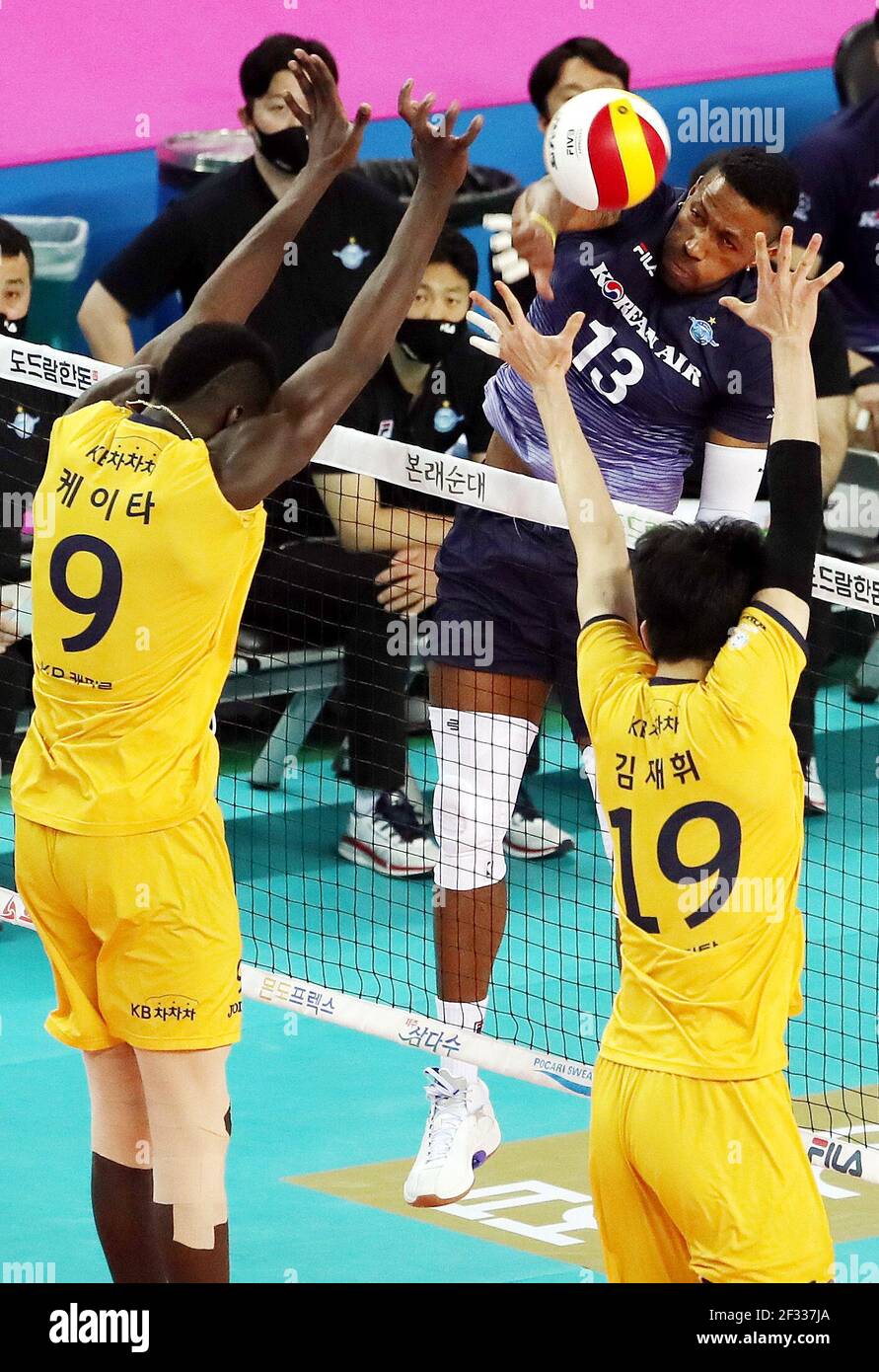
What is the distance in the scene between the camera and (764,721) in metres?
3.88

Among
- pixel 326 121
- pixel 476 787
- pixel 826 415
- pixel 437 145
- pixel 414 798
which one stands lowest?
pixel 414 798

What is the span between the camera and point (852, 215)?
1023 centimetres

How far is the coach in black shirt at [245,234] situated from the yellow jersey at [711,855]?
5.24 meters

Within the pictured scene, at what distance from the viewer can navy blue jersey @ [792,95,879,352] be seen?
10.1 meters

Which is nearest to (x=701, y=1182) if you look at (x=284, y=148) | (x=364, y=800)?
(x=364, y=800)

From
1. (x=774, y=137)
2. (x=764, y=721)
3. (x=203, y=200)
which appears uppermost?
(x=774, y=137)

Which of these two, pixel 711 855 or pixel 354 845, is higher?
pixel 711 855

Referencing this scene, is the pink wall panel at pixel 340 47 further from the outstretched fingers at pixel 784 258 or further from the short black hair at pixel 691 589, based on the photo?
the short black hair at pixel 691 589

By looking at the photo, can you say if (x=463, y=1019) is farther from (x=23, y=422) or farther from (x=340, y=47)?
(x=340, y=47)

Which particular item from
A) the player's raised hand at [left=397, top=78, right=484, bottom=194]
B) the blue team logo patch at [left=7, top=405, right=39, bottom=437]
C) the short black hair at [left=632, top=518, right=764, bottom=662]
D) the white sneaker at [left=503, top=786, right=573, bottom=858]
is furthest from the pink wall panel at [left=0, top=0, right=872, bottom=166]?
the short black hair at [left=632, top=518, right=764, bottom=662]

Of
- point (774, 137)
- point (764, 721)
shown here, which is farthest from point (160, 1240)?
point (774, 137)

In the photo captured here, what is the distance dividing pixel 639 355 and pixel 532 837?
4.04 meters

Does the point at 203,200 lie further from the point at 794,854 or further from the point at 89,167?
the point at 794,854

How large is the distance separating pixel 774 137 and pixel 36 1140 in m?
8.22
